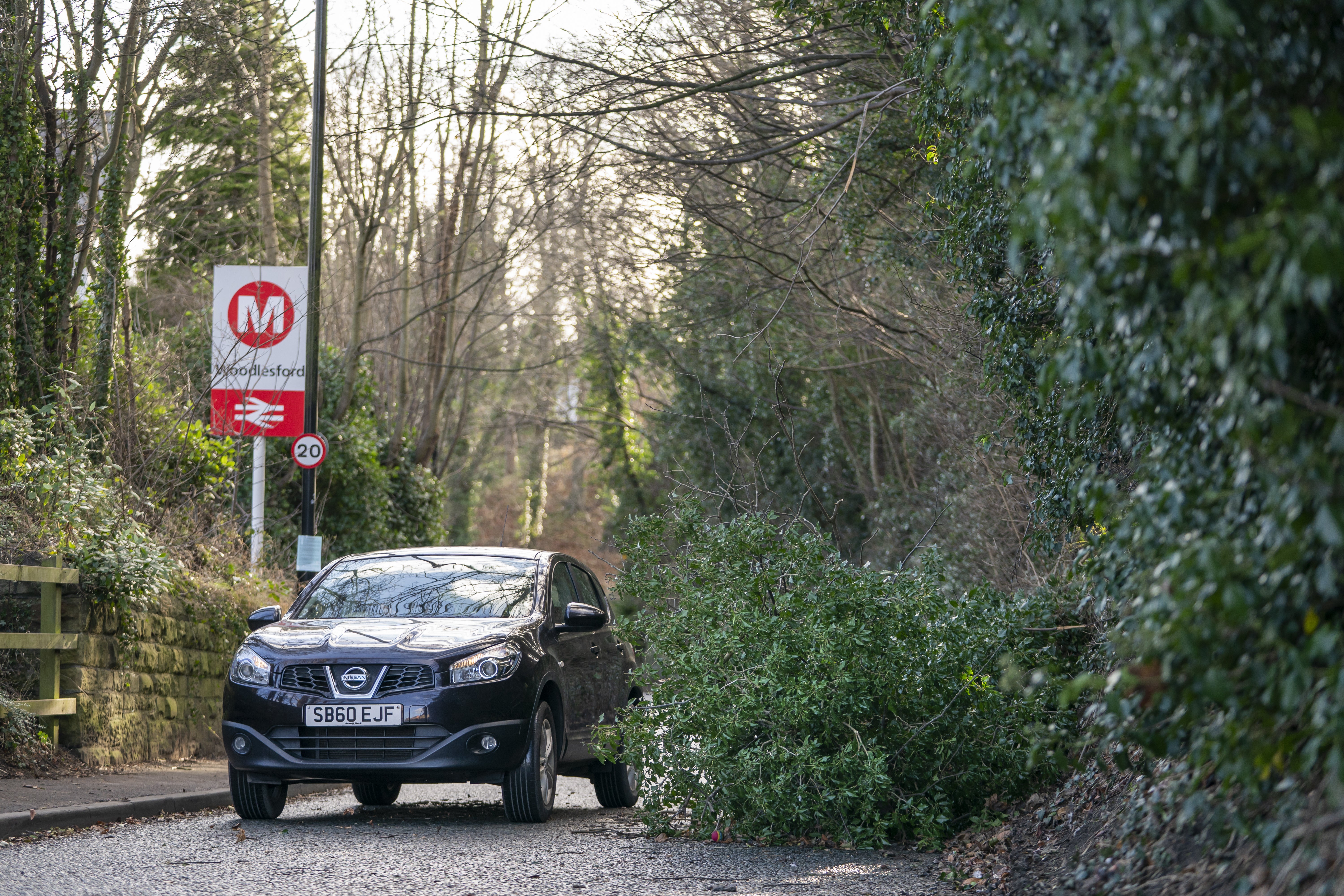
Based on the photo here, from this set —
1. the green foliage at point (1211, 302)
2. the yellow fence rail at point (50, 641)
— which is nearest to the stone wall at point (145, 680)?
the yellow fence rail at point (50, 641)

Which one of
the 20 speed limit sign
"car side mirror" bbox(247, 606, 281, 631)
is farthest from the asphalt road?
the 20 speed limit sign

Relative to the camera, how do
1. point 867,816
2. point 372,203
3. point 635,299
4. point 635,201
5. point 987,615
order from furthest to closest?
1. point 635,299
2. point 372,203
3. point 635,201
4. point 987,615
5. point 867,816

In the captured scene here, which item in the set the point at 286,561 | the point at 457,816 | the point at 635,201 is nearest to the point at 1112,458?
the point at 457,816

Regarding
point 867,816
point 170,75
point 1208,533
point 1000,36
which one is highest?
point 170,75

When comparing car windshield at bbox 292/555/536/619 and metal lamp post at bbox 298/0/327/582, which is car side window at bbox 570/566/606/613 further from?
metal lamp post at bbox 298/0/327/582

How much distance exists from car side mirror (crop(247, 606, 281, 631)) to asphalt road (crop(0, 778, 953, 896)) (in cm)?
134

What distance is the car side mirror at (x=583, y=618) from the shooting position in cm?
959

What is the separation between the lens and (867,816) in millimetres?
7844

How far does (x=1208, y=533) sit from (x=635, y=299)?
77.6 ft

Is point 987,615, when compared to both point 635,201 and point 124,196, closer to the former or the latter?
point 635,201

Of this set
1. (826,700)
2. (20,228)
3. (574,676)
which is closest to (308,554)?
(20,228)

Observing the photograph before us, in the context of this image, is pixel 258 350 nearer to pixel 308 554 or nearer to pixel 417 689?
pixel 308 554

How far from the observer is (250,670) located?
8961 millimetres

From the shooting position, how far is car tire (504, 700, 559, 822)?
8.95 metres
